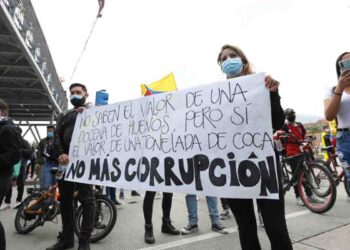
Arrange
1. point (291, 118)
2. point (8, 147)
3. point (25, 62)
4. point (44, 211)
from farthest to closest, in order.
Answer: point (25, 62)
point (291, 118)
point (44, 211)
point (8, 147)

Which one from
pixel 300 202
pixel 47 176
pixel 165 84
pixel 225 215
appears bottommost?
pixel 225 215

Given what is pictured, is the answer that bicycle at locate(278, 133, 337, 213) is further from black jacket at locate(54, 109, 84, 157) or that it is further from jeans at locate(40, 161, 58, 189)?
jeans at locate(40, 161, 58, 189)

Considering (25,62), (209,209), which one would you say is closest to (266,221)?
(209,209)

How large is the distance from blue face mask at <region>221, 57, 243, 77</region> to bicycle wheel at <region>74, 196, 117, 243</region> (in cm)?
252

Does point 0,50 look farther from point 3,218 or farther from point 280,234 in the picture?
point 280,234

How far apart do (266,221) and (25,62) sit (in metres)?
15.0

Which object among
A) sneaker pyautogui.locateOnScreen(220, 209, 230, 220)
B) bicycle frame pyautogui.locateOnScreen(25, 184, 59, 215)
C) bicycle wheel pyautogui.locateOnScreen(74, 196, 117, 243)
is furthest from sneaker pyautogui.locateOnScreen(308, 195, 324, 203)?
bicycle frame pyautogui.locateOnScreen(25, 184, 59, 215)

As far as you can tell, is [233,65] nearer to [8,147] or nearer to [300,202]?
[8,147]

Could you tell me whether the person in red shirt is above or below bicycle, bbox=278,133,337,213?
above

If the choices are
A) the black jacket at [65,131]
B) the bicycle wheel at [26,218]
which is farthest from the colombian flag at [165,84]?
the bicycle wheel at [26,218]

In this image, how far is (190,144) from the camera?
241 centimetres

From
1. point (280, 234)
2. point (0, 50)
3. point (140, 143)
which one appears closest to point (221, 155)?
point (280, 234)

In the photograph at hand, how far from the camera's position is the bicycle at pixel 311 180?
4637 millimetres

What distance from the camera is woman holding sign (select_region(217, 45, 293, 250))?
72.6 inches
